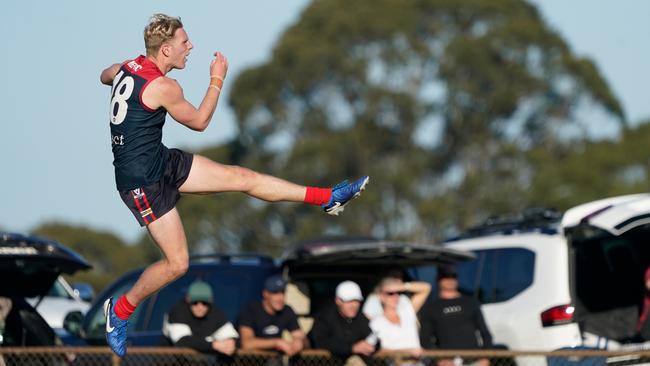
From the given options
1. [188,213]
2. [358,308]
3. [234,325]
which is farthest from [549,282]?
[188,213]

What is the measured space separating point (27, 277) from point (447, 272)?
367 centimetres

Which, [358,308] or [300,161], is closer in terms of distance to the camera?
[358,308]

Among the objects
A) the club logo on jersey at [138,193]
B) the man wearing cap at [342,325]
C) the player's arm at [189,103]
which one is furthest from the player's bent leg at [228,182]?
the man wearing cap at [342,325]

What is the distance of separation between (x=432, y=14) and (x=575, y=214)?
37.2 meters

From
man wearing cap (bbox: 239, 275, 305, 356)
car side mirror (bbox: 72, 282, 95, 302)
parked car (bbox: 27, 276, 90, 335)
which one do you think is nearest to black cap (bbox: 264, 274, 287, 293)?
man wearing cap (bbox: 239, 275, 305, 356)

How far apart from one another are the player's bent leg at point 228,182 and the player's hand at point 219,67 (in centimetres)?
67

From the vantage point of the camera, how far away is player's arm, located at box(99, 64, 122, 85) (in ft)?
28.9

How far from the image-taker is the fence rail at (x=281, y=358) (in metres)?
11.1

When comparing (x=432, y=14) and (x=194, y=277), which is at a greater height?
(x=432, y=14)

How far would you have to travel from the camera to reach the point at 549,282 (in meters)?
12.7

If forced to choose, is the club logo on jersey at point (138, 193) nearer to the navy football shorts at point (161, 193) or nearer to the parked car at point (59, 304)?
the navy football shorts at point (161, 193)

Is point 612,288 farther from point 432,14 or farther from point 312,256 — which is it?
point 432,14

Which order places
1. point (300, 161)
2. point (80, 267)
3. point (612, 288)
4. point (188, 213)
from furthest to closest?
point (188, 213)
point (300, 161)
point (612, 288)
point (80, 267)

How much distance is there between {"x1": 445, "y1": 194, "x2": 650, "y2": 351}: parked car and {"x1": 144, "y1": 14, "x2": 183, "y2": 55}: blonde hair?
496 cm
